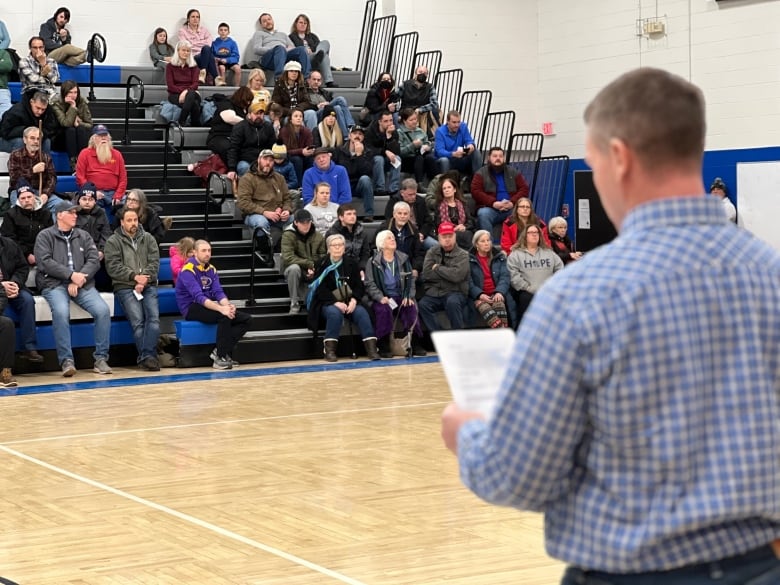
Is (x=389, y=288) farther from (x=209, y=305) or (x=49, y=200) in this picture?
(x=49, y=200)

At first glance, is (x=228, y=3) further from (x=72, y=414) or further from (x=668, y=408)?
(x=668, y=408)

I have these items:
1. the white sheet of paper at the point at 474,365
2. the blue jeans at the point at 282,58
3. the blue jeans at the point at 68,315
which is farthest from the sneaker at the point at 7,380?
the white sheet of paper at the point at 474,365

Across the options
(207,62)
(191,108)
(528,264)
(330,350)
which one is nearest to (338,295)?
(330,350)

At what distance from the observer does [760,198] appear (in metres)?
17.0

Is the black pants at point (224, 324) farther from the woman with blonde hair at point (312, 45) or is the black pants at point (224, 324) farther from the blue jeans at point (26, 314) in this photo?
the woman with blonde hair at point (312, 45)

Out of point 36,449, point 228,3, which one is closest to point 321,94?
point 228,3

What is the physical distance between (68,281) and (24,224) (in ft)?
2.72

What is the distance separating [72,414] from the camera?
959 centimetres

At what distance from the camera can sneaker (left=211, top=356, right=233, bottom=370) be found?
41.2 feet

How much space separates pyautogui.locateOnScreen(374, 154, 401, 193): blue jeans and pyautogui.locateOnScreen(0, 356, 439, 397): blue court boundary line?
356cm

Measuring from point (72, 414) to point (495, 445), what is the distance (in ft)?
27.0

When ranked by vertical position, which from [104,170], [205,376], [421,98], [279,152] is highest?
[421,98]

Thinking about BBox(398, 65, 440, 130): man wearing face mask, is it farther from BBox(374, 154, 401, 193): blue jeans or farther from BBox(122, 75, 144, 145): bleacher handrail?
BBox(122, 75, 144, 145): bleacher handrail

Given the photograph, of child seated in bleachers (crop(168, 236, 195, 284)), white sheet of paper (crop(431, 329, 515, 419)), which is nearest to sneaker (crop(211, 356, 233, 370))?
child seated in bleachers (crop(168, 236, 195, 284))
